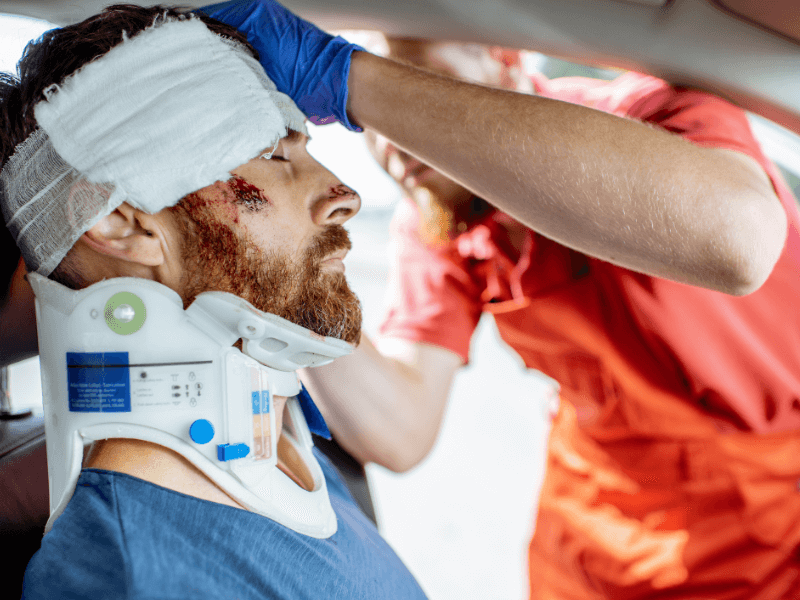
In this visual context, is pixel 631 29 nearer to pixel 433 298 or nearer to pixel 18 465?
pixel 433 298

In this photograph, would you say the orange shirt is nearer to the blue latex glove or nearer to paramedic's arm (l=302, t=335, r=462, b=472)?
paramedic's arm (l=302, t=335, r=462, b=472)

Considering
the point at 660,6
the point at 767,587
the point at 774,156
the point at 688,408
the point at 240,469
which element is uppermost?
the point at 660,6

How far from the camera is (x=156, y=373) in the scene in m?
0.72

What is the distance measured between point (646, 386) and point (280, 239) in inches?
29.8

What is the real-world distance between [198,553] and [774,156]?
4.58 feet

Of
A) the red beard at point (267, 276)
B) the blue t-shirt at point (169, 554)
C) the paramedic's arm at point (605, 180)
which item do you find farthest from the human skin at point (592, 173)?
the blue t-shirt at point (169, 554)

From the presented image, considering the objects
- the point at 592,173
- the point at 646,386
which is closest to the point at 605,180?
the point at 592,173

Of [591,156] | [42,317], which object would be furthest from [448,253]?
[42,317]

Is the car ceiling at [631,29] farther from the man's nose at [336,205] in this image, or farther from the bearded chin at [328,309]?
the bearded chin at [328,309]

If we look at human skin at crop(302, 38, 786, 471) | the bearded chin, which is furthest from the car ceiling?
the bearded chin

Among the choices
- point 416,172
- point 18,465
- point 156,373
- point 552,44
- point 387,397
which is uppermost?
point 552,44

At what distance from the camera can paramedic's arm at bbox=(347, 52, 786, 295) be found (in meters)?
0.64

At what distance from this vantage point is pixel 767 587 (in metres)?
1.10

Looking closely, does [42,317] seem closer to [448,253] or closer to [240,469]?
[240,469]
